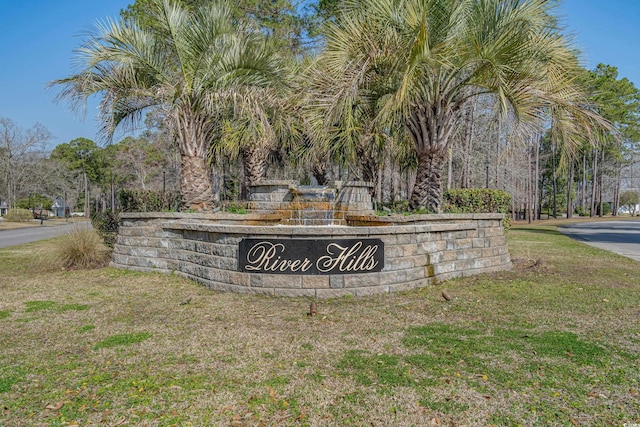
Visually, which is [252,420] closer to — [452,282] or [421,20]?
[452,282]

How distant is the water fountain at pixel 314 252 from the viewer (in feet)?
18.8

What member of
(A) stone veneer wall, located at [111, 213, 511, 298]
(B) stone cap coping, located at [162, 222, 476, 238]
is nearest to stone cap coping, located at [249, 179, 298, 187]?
(A) stone veneer wall, located at [111, 213, 511, 298]

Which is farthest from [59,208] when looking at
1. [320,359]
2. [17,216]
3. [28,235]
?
[320,359]

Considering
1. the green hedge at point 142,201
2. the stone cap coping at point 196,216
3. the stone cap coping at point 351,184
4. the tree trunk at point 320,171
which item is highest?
the tree trunk at point 320,171

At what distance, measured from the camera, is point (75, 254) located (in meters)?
8.48

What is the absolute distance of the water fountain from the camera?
18.8 ft

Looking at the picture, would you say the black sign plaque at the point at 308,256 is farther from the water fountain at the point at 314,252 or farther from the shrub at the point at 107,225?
the shrub at the point at 107,225

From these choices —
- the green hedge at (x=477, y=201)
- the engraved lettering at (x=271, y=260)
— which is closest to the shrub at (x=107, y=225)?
the engraved lettering at (x=271, y=260)

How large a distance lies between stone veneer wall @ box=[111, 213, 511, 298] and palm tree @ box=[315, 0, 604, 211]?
5.30 feet

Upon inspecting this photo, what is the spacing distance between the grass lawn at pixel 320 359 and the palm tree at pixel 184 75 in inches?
175

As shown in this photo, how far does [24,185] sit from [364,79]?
138ft

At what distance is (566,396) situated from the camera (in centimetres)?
289

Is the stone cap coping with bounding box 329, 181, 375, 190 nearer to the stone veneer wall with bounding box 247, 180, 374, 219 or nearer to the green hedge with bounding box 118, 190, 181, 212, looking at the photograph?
the stone veneer wall with bounding box 247, 180, 374, 219

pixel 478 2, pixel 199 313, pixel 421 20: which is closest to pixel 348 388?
pixel 199 313
